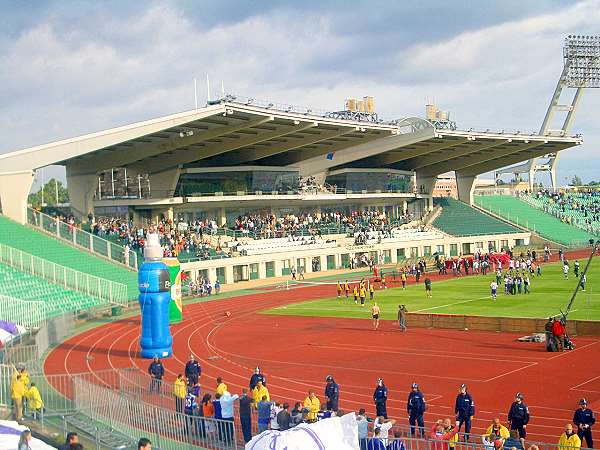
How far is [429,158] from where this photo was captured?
7825 cm

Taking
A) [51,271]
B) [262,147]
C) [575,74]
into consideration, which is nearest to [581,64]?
[575,74]

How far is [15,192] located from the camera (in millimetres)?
44844

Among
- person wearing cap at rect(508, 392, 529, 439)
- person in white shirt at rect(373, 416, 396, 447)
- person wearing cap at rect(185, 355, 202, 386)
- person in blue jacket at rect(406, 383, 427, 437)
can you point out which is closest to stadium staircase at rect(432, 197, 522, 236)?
person wearing cap at rect(185, 355, 202, 386)

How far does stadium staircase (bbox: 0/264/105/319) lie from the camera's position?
110 ft

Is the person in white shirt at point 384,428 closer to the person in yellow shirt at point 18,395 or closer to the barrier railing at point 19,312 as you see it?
the person in yellow shirt at point 18,395

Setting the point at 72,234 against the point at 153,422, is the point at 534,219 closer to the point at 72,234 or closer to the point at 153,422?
the point at 72,234

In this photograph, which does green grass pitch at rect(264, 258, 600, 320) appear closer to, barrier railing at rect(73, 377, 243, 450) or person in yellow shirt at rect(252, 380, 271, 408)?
person in yellow shirt at rect(252, 380, 271, 408)

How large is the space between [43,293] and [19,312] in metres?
7.36

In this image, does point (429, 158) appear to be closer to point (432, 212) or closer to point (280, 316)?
point (432, 212)

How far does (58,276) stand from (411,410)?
24.9 m

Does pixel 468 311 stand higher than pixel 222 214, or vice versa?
pixel 222 214

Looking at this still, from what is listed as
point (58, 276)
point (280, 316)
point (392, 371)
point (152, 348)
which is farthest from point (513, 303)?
point (58, 276)

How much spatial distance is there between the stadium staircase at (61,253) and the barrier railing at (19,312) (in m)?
12.6

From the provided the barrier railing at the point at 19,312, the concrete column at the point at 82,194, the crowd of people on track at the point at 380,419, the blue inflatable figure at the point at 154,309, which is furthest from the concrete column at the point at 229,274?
the crowd of people on track at the point at 380,419
